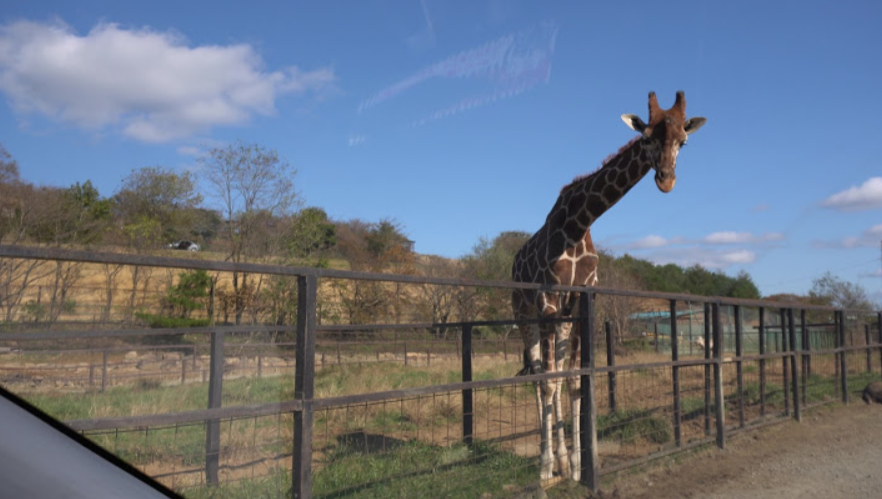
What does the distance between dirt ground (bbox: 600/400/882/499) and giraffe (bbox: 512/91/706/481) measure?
776 millimetres

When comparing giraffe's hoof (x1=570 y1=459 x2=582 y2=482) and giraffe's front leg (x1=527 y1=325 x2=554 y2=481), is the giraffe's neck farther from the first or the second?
giraffe's hoof (x1=570 y1=459 x2=582 y2=482)

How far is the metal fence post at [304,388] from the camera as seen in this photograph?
10.4ft

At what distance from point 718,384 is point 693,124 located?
3.01 meters

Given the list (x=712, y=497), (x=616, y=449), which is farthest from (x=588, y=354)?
(x=616, y=449)

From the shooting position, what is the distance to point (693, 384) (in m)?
12.4

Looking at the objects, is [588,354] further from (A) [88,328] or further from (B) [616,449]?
(A) [88,328]

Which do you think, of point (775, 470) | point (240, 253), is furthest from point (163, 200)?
point (775, 470)

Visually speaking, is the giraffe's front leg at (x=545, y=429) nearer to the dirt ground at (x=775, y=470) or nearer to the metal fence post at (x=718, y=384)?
the dirt ground at (x=775, y=470)

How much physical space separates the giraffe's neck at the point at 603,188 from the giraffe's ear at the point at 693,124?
0.51 m

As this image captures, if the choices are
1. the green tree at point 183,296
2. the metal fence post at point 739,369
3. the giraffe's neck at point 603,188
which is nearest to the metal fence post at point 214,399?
the green tree at point 183,296

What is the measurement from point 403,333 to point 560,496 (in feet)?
26.0

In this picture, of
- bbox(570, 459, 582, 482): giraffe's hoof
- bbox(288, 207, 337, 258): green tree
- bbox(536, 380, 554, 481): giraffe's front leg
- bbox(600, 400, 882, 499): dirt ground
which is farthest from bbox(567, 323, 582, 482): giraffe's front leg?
bbox(288, 207, 337, 258): green tree

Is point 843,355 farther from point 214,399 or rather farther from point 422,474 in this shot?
point 214,399

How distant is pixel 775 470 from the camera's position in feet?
20.8
